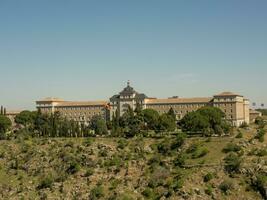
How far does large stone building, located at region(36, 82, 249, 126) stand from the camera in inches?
4117

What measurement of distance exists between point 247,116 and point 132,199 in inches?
2730

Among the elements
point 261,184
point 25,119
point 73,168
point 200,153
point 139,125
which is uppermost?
point 25,119

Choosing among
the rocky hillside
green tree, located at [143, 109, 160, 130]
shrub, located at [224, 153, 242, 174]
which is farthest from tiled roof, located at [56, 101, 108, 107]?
shrub, located at [224, 153, 242, 174]

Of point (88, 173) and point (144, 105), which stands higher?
point (144, 105)

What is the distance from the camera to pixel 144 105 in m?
111

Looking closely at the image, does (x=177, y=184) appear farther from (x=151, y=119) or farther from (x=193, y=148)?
(x=151, y=119)

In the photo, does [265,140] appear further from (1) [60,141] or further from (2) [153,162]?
(1) [60,141]

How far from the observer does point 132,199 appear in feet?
174

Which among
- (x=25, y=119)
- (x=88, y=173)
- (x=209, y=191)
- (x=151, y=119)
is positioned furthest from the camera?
(x=25, y=119)

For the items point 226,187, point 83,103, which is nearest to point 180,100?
point 83,103

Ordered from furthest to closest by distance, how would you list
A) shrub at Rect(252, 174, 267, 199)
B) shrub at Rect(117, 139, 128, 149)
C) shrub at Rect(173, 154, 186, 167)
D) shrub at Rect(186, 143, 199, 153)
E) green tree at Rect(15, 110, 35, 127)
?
green tree at Rect(15, 110, 35, 127) → shrub at Rect(117, 139, 128, 149) → shrub at Rect(186, 143, 199, 153) → shrub at Rect(173, 154, 186, 167) → shrub at Rect(252, 174, 267, 199)

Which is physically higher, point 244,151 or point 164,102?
point 164,102

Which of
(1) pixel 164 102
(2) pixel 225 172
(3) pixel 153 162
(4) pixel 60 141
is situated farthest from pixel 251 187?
(1) pixel 164 102

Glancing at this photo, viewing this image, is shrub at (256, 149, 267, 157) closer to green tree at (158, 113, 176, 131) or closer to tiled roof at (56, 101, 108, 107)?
green tree at (158, 113, 176, 131)
